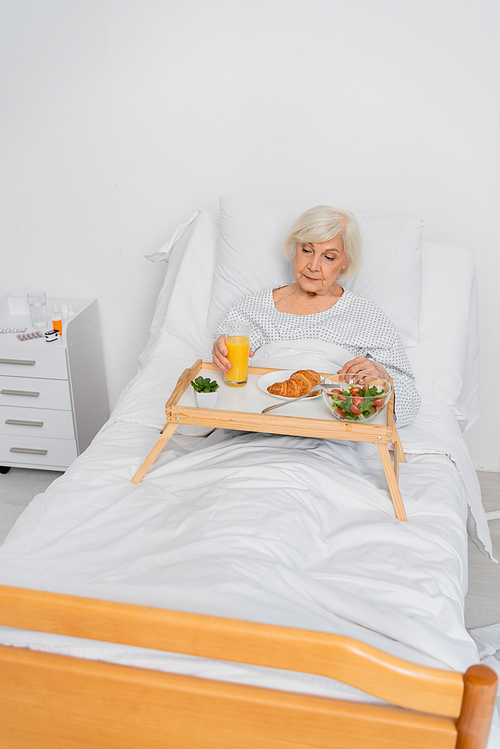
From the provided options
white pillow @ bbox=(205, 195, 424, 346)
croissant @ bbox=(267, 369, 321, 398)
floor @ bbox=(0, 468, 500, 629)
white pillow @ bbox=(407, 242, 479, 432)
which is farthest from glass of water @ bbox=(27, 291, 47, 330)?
white pillow @ bbox=(407, 242, 479, 432)

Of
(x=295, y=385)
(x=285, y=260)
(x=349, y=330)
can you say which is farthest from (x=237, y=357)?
(x=285, y=260)

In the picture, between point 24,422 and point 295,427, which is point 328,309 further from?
point 24,422

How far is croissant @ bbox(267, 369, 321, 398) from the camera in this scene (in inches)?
56.9

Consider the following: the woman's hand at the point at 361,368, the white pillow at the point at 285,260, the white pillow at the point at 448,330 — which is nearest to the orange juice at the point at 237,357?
the woman's hand at the point at 361,368

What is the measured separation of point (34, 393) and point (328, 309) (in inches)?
48.0

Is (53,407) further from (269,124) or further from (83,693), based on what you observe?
(83,693)

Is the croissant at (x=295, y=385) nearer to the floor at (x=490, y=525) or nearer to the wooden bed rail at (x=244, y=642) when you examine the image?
the wooden bed rail at (x=244, y=642)

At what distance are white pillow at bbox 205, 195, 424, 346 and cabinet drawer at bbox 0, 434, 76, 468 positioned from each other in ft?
2.61

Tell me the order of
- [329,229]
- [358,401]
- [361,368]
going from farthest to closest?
[329,229]
[361,368]
[358,401]

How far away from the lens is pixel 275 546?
1074 millimetres

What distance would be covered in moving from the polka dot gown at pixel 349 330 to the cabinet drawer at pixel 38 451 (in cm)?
93

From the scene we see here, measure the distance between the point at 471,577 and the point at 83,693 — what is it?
1471 millimetres

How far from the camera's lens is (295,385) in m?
1.45

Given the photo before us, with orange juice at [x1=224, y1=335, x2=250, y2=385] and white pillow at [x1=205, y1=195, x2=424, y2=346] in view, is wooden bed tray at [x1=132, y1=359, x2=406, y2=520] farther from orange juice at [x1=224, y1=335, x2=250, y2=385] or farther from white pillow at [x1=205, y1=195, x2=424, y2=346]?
white pillow at [x1=205, y1=195, x2=424, y2=346]
